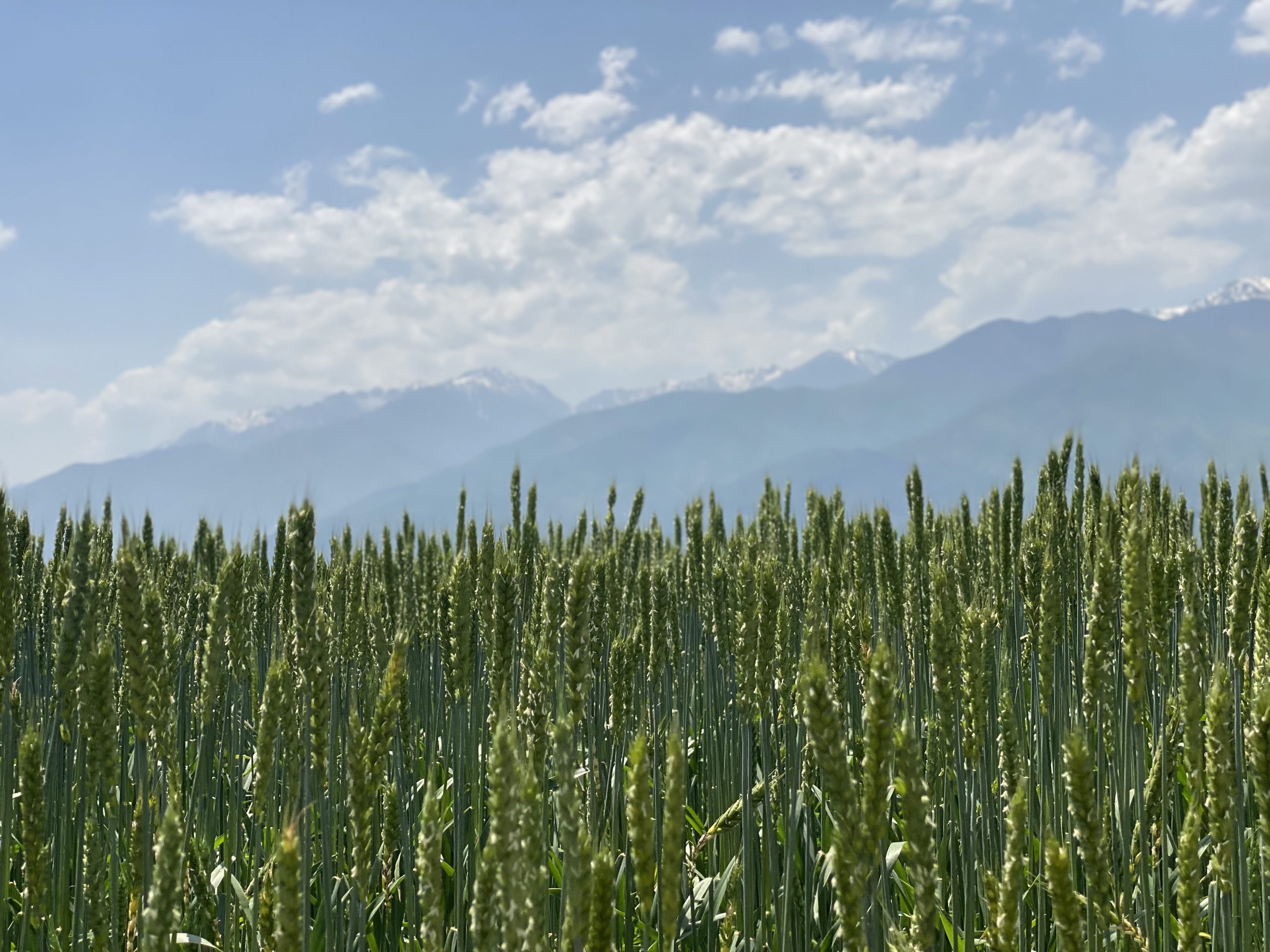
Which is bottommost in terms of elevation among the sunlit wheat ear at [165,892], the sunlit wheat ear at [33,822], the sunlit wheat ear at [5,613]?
the sunlit wheat ear at [33,822]

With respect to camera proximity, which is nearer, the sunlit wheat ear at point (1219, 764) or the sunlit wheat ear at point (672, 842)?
the sunlit wheat ear at point (672, 842)

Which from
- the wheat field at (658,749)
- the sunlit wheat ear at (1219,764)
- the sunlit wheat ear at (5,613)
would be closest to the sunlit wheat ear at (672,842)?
the wheat field at (658,749)

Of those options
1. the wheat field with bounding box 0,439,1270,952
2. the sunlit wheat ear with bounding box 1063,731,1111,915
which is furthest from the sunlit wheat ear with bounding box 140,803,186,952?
the sunlit wheat ear with bounding box 1063,731,1111,915

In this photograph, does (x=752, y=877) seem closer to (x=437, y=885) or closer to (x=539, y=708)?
(x=539, y=708)

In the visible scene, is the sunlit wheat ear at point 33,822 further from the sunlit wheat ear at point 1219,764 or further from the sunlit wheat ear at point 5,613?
the sunlit wheat ear at point 1219,764

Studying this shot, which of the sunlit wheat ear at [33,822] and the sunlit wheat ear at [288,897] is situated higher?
the sunlit wheat ear at [288,897]

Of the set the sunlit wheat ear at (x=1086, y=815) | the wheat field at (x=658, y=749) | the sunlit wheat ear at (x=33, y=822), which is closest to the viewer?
the wheat field at (x=658, y=749)

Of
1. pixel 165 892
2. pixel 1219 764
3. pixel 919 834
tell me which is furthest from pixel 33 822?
pixel 1219 764

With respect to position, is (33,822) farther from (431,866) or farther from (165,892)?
(431,866)

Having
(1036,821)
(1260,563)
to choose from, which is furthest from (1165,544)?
(1036,821)

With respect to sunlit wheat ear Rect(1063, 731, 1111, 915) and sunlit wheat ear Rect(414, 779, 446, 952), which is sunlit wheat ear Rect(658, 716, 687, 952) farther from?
sunlit wheat ear Rect(1063, 731, 1111, 915)

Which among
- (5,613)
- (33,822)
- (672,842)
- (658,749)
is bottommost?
(658,749)

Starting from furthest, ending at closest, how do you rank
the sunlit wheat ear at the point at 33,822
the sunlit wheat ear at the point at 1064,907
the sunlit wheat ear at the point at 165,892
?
1. the sunlit wheat ear at the point at 33,822
2. the sunlit wheat ear at the point at 1064,907
3. the sunlit wheat ear at the point at 165,892

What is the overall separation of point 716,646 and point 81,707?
13.3 feet
